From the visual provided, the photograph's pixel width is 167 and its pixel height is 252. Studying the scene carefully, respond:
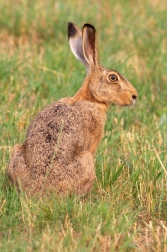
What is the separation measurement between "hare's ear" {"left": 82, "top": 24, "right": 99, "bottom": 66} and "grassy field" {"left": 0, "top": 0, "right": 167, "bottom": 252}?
0.81 m

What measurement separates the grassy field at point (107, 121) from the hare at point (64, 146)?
162 millimetres

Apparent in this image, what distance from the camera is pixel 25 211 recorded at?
520cm

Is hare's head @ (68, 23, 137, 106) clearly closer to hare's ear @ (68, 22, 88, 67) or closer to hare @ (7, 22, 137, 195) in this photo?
hare @ (7, 22, 137, 195)

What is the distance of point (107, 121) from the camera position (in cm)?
760

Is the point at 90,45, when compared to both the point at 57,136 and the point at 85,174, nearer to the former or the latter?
the point at 57,136

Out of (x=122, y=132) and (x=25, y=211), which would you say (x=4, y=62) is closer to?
(x=122, y=132)

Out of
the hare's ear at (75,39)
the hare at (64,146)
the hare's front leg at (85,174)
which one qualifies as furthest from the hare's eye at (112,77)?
the hare's front leg at (85,174)

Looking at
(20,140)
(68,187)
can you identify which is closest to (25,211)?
(68,187)

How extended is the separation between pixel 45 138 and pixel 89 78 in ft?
3.74

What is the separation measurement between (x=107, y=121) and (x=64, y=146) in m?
1.91

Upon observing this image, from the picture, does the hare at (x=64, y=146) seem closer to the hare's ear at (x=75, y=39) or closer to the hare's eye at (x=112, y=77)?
the hare's eye at (x=112, y=77)

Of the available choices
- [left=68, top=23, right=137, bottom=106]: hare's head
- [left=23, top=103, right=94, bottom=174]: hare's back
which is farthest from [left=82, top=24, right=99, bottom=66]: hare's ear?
[left=23, top=103, right=94, bottom=174]: hare's back

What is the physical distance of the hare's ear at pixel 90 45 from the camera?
6.52 meters

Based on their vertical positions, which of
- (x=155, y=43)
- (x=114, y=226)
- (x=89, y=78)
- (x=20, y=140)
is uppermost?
(x=155, y=43)
